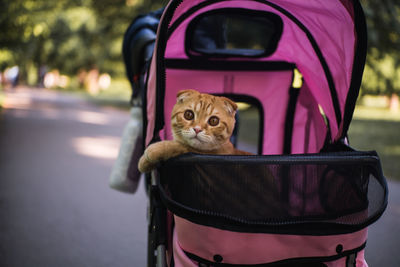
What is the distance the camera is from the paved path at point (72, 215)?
110 inches

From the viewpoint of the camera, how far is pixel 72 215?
3.51 meters

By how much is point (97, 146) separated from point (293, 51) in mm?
4935

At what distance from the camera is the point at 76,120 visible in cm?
1016

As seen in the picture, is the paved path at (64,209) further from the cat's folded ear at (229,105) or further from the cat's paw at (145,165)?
the cat's folded ear at (229,105)

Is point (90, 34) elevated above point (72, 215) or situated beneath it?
elevated above

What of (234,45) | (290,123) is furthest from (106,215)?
(234,45)

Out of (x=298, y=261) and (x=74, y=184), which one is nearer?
(x=298, y=261)

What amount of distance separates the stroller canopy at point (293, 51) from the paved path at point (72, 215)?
1.26 metres

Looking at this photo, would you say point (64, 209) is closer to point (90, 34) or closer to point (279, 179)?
point (279, 179)

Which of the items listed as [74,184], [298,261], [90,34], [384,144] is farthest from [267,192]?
[90,34]

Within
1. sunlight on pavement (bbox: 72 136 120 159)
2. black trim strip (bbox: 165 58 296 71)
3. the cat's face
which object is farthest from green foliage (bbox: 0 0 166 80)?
the cat's face

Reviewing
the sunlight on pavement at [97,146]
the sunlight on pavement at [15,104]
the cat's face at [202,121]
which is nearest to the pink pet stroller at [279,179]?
the cat's face at [202,121]

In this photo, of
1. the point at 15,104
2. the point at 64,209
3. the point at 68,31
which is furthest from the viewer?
the point at 68,31

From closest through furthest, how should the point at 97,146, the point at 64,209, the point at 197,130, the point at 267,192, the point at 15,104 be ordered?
the point at 267,192, the point at 197,130, the point at 64,209, the point at 97,146, the point at 15,104
